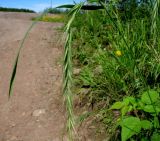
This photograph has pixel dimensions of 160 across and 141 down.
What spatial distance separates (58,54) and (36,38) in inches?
42.2

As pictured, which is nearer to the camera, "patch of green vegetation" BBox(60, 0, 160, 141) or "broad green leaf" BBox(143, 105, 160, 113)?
"broad green leaf" BBox(143, 105, 160, 113)

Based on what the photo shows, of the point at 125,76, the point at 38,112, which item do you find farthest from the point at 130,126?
the point at 38,112

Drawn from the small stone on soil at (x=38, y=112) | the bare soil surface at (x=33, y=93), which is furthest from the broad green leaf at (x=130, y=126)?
the small stone on soil at (x=38, y=112)

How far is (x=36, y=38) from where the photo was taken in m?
5.98

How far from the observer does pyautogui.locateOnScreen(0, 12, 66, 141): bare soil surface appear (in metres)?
3.28

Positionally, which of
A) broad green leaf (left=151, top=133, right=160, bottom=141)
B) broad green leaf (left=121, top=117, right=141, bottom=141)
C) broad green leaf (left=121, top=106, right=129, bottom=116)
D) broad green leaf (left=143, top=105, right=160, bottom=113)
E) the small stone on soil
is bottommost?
the small stone on soil

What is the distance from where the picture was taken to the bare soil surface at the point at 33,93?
3275 millimetres

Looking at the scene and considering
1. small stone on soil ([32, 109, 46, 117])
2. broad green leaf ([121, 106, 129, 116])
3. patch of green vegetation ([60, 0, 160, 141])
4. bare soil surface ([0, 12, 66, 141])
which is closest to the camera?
broad green leaf ([121, 106, 129, 116])

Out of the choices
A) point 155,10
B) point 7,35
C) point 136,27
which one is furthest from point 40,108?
point 7,35

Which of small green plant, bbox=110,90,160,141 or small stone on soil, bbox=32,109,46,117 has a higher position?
small green plant, bbox=110,90,160,141

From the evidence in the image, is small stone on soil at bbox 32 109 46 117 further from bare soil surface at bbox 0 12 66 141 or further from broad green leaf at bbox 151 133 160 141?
broad green leaf at bbox 151 133 160 141

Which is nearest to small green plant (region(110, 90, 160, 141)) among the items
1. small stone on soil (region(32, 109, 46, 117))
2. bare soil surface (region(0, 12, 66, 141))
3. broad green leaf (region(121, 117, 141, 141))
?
broad green leaf (region(121, 117, 141, 141))

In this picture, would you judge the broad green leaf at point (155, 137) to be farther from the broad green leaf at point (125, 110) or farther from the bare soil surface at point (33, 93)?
the bare soil surface at point (33, 93)

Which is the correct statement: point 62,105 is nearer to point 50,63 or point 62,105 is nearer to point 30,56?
point 50,63
